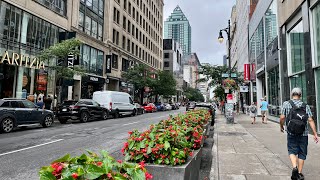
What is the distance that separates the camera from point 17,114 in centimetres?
1309

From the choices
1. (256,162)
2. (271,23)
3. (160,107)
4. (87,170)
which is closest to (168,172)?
(87,170)

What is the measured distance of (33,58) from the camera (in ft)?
72.4

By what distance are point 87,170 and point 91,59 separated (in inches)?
1230

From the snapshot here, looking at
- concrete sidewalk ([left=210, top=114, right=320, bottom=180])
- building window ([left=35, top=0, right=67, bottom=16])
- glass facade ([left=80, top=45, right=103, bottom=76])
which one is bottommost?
concrete sidewalk ([left=210, top=114, right=320, bottom=180])

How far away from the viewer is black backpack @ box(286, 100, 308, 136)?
202 inches

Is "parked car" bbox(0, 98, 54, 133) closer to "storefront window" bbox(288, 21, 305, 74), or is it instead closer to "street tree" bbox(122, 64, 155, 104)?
"storefront window" bbox(288, 21, 305, 74)

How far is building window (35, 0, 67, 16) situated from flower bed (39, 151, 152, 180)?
24.8m

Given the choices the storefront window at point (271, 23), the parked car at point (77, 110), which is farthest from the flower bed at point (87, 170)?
the storefront window at point (271, 23)

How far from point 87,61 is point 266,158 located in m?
26.9

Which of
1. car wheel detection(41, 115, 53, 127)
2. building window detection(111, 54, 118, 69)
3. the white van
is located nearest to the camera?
car wheel detection(41, 115, 53, 127)

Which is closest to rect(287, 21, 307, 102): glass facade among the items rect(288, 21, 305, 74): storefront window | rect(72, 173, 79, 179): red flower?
rect(288, 21, 305, 74): storefront window

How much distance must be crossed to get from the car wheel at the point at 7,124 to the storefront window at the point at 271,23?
18132 millimetres

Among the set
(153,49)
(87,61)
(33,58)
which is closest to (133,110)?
(87,61)

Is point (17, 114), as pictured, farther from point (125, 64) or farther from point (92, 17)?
point (125, 64)
